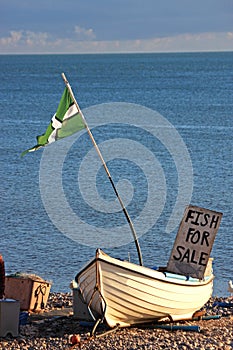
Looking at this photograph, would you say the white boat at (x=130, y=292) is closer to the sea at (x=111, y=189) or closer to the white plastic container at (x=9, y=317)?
the white plastic container at (x=9, y=317)

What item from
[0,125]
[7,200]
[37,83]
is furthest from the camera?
[37,83]

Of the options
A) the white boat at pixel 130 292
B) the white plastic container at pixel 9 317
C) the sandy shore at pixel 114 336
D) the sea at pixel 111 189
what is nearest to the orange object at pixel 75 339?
the sandy shore at pixel 114 336

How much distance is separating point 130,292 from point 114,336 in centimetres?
77

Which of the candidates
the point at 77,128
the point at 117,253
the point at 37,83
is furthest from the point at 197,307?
the point at 37,83

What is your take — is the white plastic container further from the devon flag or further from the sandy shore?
the devon flag

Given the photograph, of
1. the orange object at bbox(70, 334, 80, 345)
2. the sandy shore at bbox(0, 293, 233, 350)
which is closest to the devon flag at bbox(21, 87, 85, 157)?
the sandy shore at bbox(0, 293, 233, 350)

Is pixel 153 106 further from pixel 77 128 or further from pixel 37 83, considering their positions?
pixel 77 128

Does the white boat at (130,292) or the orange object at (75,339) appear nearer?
the orange object at (75,339)

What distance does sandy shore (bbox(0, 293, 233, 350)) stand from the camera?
51.9ft

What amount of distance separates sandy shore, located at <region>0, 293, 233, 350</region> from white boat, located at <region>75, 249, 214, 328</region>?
0.29 meters

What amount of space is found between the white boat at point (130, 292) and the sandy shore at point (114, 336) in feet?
Answer: 0.94

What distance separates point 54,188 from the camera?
117ft

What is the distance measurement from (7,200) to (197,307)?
55.5 feet

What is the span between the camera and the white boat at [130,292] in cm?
1614
